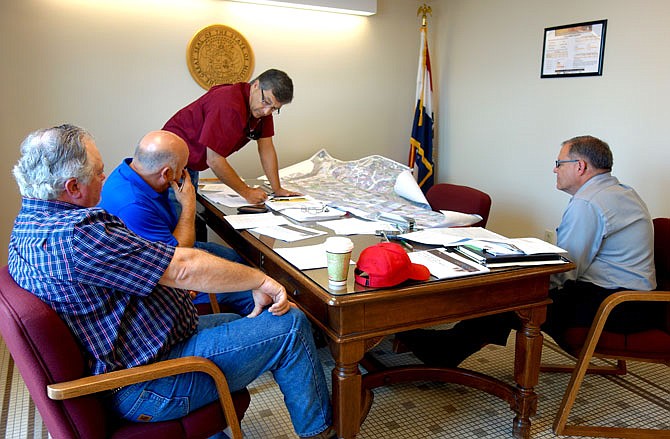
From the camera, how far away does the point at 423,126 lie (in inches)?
172

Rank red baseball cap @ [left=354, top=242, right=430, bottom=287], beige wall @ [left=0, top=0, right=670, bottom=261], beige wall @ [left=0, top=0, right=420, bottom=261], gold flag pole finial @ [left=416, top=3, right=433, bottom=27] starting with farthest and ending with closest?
gold flag pole finial @ [left=416, top=3, right=433, bottom=27] < beige wall @ [left=0, top=0, right=420, bottom=261] < beige wall @ [left=0, top=0, right=670, bottom=261] < red baseball cap @ [left=354, top=242, right=430, bottom=287]

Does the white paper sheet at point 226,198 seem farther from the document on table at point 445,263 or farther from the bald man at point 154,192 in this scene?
the document on table at point 445,263

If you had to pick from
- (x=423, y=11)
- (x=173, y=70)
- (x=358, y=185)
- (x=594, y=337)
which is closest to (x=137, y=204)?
(x=594, y=337)

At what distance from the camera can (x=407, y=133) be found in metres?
4.62

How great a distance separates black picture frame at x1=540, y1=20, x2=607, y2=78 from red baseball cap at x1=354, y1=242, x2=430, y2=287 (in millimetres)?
2331

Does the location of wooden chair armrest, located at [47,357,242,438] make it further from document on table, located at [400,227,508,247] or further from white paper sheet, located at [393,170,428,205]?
white paper sheet, located at [393,170,428,205]

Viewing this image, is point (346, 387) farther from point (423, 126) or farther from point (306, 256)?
point (423, 126)

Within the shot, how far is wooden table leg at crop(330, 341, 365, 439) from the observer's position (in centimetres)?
158

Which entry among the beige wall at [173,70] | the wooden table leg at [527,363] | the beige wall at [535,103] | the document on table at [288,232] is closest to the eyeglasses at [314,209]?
the document on table at [288,232]

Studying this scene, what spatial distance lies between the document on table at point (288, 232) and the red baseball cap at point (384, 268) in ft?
1.77

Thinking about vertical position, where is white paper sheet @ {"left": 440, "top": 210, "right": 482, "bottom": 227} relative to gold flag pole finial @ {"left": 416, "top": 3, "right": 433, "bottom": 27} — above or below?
below

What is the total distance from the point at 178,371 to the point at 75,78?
2.76 metres

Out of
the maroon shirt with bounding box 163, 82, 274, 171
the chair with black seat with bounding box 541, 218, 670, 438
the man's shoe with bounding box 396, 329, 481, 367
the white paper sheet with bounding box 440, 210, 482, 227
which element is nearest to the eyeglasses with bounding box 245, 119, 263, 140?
the maroon shirt with bounding box 163, 82, 274, 171

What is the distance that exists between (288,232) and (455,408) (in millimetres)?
1036
